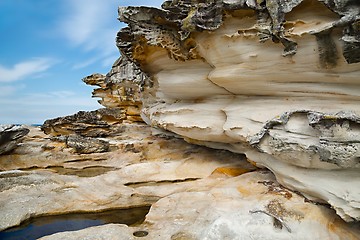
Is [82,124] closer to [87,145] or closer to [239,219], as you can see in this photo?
[87,145]

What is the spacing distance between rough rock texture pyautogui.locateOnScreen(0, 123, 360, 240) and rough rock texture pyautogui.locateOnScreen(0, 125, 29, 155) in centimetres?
56

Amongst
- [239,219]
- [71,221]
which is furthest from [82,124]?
[239,219]

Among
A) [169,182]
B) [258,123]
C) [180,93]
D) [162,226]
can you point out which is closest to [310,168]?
[258,123]

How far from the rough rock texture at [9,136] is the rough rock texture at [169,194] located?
56 centimetres

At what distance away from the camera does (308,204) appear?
8023mm

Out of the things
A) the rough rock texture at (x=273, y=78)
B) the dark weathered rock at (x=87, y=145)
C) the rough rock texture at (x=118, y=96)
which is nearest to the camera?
the rough rock texture at (x=273, y=78)

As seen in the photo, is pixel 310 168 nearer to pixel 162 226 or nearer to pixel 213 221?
pixel 213 221

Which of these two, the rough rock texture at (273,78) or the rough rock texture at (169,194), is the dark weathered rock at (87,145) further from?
the rough rock texture at (273,78)

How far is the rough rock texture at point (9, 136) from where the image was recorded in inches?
654

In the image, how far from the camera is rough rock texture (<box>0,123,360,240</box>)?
7.30 metres

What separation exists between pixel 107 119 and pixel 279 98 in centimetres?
1748

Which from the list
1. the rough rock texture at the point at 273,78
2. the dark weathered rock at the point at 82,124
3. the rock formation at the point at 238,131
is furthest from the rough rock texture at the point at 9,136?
the rough rock texture at the point at 273,78

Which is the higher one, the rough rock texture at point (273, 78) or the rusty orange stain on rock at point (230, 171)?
the rough rock texture at point (273, 78)

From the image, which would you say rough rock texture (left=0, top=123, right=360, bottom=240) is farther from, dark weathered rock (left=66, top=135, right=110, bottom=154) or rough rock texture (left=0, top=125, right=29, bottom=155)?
dark weathered rock (left=66, top=135, right=110, bottom=154)
